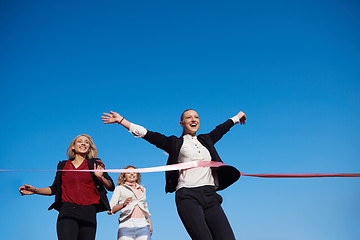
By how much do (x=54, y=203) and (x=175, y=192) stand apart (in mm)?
1926

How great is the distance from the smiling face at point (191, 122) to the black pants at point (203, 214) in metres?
0.98

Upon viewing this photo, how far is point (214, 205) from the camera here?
15.3ft

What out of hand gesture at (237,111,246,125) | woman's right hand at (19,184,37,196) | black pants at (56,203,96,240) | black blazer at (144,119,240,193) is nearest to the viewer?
black blazer at (144,119,240,193)

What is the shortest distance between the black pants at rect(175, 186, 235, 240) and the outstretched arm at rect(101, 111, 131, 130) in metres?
1.21

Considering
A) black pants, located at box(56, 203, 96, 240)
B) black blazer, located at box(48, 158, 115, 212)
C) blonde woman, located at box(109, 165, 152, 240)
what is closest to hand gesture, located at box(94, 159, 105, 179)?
black blazer, located at box(48, 158, 115, 212)

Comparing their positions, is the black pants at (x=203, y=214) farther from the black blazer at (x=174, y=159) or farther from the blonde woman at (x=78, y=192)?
the blonde woman at (x=78, y=192)

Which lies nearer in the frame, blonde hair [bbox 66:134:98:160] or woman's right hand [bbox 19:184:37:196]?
woman's right hand [bbox 19:184:37:196]

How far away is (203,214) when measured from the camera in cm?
451

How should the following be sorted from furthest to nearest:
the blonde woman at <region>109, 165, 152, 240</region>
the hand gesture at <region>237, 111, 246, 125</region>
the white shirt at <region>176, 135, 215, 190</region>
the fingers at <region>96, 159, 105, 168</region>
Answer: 1. the blonde woman at <region>109, 165, 152, 240</region>
2. the hand gesture at <region>237, 111, 246, 125</region>
3. the fingers at <region>96, 159, 105, 168</region>
4. the white shirt at <region>176, 135, 215, 190</region>

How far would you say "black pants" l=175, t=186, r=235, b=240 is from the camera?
438 centimetres

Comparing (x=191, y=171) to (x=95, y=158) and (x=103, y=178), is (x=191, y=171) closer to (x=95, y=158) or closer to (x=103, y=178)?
(x=103, y=178)

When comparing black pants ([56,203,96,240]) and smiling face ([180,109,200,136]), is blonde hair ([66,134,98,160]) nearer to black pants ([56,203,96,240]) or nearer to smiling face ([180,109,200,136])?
black pants ([56,203,96,240])

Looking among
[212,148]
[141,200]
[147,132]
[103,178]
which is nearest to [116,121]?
[147,132]

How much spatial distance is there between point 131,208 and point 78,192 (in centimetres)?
232
